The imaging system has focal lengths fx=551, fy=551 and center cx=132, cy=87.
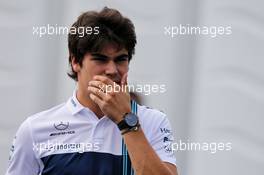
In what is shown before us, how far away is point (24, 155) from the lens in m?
1.52

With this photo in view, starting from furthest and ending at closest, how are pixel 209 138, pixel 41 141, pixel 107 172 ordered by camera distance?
pixel 209 138 → pixel 41 141 → pixel 107 172

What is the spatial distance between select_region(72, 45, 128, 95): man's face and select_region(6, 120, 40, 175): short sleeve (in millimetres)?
218

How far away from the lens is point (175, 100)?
1824 mm

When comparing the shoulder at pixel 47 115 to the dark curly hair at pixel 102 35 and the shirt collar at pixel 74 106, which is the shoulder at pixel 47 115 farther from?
the dark curly hair at pixel 102 35

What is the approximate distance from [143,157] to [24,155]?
0.36 meters

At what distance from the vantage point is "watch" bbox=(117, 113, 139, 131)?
1.39 m

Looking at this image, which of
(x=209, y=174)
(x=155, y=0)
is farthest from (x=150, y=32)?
(x=209, y=174)

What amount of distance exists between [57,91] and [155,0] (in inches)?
17.9

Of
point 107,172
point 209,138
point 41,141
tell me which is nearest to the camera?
point 107,172

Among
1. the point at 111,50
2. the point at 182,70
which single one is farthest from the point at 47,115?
the point at 182,70

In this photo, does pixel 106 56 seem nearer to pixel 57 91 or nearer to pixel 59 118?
pixel 59 118

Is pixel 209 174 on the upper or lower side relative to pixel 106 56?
lower

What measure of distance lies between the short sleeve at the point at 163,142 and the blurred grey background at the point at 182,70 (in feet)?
0.92

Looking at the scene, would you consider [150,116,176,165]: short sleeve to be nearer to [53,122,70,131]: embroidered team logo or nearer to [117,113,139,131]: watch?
[117,113,139,131]: watch
